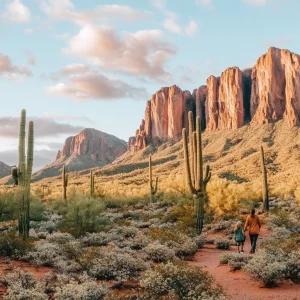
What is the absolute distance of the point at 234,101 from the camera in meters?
113

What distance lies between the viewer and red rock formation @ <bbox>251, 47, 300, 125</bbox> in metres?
96.4

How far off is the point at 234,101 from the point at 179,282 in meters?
109

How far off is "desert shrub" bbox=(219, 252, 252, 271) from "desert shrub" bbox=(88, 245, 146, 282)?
2.51m

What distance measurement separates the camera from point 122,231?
60.8 ft

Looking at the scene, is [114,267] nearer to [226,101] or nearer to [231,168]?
[231,168]

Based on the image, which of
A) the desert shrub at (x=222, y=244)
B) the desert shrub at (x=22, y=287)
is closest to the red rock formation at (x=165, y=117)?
the desert shrub at (x=222, y=244)

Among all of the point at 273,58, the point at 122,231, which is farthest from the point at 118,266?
the point at 273,58

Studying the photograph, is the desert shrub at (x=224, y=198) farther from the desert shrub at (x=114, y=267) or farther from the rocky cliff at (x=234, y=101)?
the rocky cliff at (x=234, y=101)

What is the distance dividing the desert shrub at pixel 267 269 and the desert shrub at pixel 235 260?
2.88 feet

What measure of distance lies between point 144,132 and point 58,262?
434 feet

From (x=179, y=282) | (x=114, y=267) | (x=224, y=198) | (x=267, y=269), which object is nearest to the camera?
(x=179, y=282)

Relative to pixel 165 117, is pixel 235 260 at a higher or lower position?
lower

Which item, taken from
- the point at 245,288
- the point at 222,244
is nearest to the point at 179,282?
the point at 245,288

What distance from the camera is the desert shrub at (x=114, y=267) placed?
9.29 m
